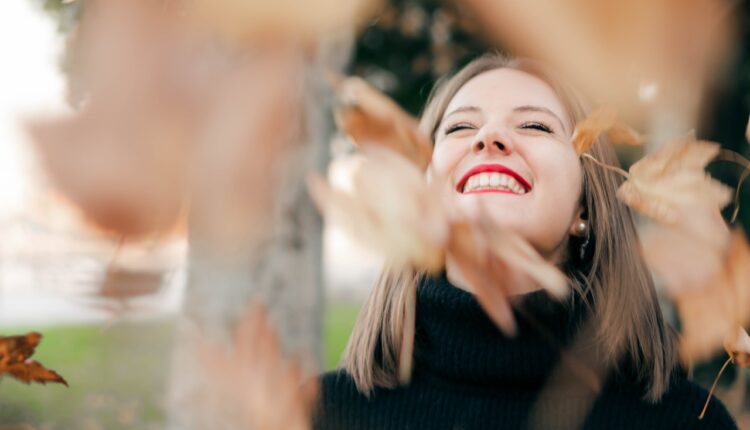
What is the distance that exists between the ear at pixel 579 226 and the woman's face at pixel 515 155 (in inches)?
2.3

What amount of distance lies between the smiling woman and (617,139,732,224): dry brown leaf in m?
0.34

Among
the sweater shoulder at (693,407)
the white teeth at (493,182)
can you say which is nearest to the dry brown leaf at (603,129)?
the white teeth at (493,182)

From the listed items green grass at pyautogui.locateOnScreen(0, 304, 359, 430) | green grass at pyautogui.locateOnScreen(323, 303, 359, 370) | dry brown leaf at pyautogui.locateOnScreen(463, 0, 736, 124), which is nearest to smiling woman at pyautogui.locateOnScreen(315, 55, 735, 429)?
dry brown leaf at pyautogui.locateOnScreen(463, 0, 736, 124)

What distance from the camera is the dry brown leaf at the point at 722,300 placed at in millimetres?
476

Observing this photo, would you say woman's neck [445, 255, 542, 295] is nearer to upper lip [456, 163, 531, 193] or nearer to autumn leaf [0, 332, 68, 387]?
upper lip [456, 163, 531, 193]

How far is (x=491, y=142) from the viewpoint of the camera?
2.50 ft

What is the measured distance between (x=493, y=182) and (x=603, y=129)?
33cm

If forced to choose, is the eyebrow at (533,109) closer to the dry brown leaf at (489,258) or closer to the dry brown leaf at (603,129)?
the dry brown leaf at (603,129)

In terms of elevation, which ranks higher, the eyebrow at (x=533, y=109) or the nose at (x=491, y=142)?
A: the eyebrow at (x=533, y=109)

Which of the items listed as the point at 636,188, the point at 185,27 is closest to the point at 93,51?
the point at 185,27

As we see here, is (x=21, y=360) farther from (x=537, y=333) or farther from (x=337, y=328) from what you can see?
(x=337, y=328)

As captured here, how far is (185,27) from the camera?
1.17ft

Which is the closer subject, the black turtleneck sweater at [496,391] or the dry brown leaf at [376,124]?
the dry brown leaf at [376,124]

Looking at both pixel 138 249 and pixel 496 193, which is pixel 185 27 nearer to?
pixel 138 249
